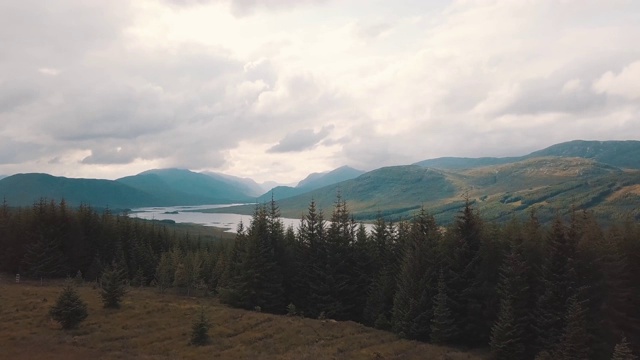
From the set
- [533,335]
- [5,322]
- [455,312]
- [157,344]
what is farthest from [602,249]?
[5,322]

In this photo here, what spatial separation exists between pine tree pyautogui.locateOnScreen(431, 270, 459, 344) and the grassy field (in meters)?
2.81

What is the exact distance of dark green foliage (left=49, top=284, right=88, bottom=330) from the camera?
1674 inches

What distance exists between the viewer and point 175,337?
4222cm

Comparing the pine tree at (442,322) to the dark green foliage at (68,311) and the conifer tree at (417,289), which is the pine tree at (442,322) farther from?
the dark green foliage at (68,311)

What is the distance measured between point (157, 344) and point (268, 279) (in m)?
27.6

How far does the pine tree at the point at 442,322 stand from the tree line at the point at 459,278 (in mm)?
133

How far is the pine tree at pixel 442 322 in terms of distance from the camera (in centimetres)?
4856

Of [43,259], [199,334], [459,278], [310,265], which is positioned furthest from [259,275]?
[43,259]

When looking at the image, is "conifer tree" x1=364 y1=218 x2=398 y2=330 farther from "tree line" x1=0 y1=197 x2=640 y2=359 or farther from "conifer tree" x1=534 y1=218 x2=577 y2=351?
"conifer tree" x1=534 y1=218 x2=577 y2=351

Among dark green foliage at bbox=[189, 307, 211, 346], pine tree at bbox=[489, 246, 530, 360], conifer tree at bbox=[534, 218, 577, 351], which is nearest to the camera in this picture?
dark green foliage at bbox=[189, 307, 211, 346]

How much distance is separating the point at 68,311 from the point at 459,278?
45.1 m

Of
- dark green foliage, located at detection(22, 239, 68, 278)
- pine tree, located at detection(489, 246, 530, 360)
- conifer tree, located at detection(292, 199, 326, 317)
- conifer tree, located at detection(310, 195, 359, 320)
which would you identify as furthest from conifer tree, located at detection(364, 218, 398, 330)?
dark green foliage, located at detection(22, 239, 68, 278)

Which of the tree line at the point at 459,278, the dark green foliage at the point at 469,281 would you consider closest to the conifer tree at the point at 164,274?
the tree line at the point at 459,278

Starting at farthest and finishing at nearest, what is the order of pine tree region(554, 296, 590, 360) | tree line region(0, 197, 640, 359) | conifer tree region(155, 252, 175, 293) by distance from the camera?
conifer tree region(155, 252, 175, 293) → tree line region(0, 197, 640, 359) → pine tree region(554, 296, 590, 360)
